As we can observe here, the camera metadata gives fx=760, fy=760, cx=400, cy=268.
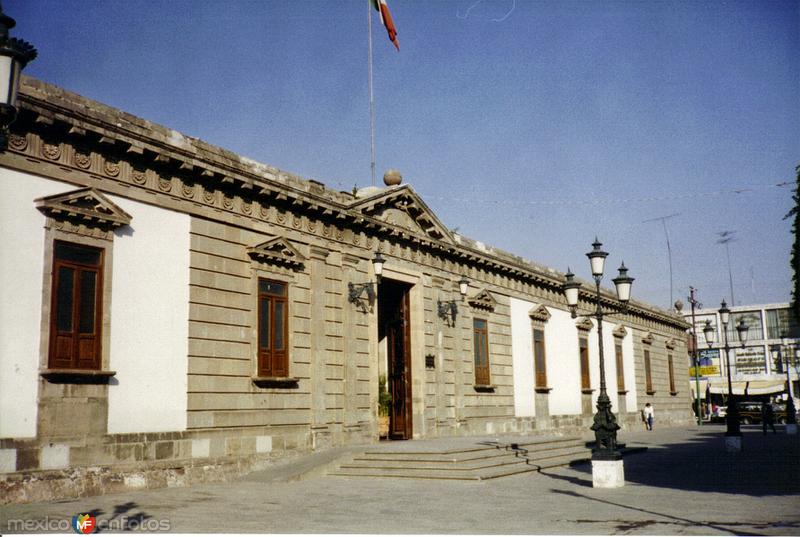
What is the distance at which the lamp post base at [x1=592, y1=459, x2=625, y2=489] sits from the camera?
13.4m

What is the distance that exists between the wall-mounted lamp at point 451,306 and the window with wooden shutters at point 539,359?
16.7 feet

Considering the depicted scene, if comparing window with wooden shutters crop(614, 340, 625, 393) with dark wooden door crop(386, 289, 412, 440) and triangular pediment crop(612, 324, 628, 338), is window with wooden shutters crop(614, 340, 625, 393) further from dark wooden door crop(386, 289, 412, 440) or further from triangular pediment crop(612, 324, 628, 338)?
dark wooden door crop(386, 289, 412, 440)

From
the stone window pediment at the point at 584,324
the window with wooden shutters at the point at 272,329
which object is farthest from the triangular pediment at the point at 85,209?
the stone window pediment at the point at 584,324

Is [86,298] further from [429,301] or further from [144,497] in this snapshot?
[429,301]

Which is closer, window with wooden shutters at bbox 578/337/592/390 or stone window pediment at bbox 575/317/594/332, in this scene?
window with wooden shutters at bbox 578/337/592/390

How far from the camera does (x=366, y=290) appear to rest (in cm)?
1952

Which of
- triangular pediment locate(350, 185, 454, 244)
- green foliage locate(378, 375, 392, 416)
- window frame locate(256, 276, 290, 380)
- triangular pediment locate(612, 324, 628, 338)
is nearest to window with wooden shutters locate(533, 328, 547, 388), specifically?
triangular pediment locate(350, 185, 454, 244)

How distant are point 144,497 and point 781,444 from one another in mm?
21577

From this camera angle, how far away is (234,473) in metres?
15.0

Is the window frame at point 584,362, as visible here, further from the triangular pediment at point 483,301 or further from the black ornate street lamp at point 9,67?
the black ornate street lamp at point 9,67

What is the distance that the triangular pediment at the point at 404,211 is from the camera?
1988 cm

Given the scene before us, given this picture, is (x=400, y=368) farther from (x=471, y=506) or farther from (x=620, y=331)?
(x=620, y=331)

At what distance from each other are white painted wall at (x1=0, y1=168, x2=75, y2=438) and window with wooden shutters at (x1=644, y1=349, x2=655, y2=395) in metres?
32.0

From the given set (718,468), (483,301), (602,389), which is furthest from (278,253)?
(718,468)
